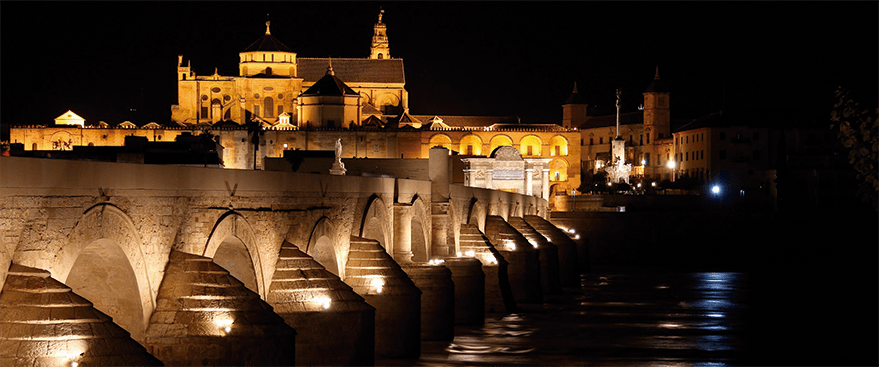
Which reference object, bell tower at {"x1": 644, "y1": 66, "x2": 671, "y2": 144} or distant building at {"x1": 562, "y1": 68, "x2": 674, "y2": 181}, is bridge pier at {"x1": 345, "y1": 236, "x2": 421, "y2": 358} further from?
bell tower at {"x1": 644, "y1": 66, "x2": 671, "y2": 144}

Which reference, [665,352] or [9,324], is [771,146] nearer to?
[665,352]

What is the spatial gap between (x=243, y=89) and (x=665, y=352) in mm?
89444

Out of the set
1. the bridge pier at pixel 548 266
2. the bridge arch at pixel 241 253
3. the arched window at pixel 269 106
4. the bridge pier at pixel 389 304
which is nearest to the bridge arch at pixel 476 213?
the bridge pier at pixel 548 266

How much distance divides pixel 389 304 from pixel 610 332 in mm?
11230

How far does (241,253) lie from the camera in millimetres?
17594

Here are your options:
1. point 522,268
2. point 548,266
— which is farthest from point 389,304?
point 548,266

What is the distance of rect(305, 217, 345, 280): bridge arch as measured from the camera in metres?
21.6

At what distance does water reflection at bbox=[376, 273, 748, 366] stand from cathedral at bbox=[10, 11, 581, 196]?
187ft

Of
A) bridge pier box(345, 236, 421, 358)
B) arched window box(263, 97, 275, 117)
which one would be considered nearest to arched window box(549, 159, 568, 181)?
arched window box(263, 97, 275, 117)

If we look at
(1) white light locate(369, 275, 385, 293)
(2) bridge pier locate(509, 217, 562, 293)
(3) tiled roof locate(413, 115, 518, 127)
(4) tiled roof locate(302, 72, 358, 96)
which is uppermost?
(4) tiled roof locate(302, 72, 358, 96)

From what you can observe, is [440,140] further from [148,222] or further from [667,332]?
[148,222]

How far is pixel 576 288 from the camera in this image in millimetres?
49312

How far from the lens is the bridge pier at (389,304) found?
896 inches

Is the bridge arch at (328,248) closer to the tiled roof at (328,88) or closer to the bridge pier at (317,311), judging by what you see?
the bridge pier at (317,311)
